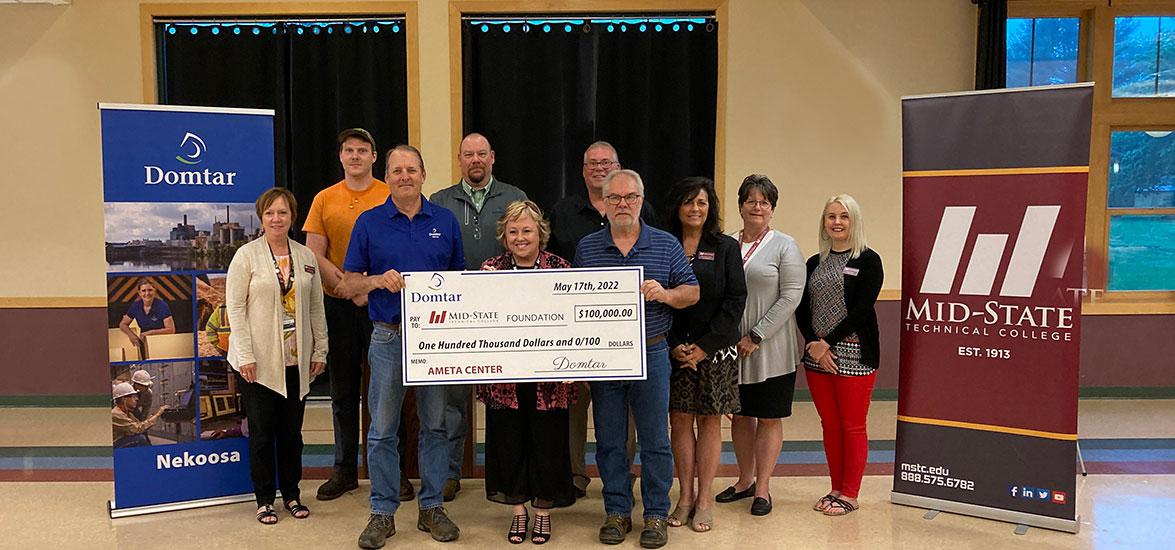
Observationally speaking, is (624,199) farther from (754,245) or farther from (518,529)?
(518,529)

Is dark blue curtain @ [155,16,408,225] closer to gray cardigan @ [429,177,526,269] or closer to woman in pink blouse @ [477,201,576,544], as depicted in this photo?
gray cardigan @ [429,177,526,269]

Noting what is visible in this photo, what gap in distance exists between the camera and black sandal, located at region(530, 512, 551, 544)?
10.5 feet

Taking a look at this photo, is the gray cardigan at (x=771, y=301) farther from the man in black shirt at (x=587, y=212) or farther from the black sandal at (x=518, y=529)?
the black sandal at (x=518, y=529)

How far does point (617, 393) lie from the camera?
3.12 m

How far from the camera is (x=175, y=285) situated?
3.50 metres

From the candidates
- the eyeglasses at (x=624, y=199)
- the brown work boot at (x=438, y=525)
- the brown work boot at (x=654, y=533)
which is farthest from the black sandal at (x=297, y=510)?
the eyeglasses at (x=624, y=199)

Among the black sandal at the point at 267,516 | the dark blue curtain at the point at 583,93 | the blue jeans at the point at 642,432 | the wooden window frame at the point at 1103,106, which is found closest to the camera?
the blue jeans at the point at 642,432

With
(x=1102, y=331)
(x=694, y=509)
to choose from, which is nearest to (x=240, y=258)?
(x=694, y=509)

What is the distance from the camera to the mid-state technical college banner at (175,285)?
3438 mm

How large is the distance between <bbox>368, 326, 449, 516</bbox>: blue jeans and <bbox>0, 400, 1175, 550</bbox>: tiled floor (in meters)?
0.25

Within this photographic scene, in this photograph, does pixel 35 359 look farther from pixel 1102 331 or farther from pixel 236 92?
pixel 1102 331

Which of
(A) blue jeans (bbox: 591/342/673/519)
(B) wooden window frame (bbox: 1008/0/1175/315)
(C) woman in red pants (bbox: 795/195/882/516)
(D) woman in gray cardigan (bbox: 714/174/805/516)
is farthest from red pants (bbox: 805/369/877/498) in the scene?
(B) wooden window frame (bbox: 1008/0/1175/315)

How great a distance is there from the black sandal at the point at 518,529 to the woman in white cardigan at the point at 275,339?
3.20 feet

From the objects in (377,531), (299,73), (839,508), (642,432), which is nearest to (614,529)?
(642,432)
